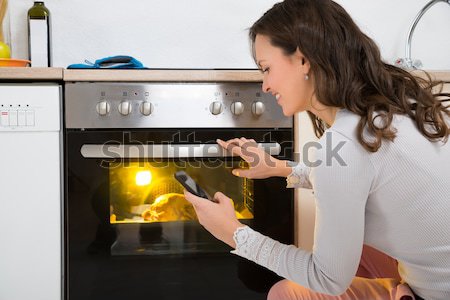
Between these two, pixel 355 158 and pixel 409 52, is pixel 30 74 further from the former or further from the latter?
pixel 409 52

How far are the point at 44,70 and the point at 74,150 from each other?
0.75ft

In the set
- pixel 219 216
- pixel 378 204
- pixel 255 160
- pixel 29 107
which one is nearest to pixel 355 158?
pixel 378 204

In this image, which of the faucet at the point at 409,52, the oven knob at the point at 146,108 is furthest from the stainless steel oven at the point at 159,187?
the faucet at the point at 409,52

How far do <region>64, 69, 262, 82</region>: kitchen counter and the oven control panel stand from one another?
0.06ft

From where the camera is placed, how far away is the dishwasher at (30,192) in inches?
56.3

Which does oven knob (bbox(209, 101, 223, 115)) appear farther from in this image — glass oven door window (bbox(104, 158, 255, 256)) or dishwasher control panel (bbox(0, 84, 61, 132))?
dishwasher control panel (bbox(0, 84, 61, 132))

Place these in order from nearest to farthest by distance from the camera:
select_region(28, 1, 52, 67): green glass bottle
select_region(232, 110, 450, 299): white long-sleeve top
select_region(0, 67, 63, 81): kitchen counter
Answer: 1. select_region(232, 110, 450, 299): white long-sleeve top
2. select_region(0, 67, 63, 81): kitchen counter
3. select_region(28, 1, 52, 67): green glass bottle

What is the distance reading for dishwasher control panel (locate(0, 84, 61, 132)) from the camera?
4.67 ft

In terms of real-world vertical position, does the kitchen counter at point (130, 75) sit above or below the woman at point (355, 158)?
above

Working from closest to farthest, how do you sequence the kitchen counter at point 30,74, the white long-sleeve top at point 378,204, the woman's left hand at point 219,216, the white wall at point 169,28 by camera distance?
the white long-sleeve top at point 378,204 → the woman's left hand at point 219,216 → the kitchen counter at point 30,74 → the white wall at point 169,28

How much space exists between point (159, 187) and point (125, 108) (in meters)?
0.25

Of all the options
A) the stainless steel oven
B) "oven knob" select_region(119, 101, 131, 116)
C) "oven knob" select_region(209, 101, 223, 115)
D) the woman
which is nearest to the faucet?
the stainless steel oven

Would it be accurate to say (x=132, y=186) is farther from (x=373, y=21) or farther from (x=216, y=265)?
(x=373, y=21)

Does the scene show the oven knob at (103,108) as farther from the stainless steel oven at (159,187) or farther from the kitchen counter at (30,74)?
the kitchen counter at (30,74)
